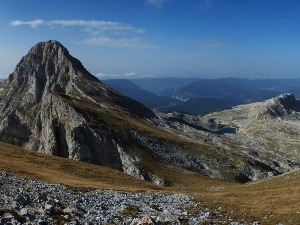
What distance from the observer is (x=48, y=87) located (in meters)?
193

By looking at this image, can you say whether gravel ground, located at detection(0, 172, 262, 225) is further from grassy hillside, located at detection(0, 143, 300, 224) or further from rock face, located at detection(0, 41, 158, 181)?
rock face, located at detection(0, 41, 158, 181)

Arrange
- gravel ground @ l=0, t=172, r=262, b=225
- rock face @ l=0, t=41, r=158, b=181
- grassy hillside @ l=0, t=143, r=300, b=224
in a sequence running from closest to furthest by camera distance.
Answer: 1. gravel ground @ l=0, t=172, r=262, b=225
2. grassy hillside @ l=0, t=143, r=300, b=224
3. rock face @ l=0, t=41, r=158, b=181

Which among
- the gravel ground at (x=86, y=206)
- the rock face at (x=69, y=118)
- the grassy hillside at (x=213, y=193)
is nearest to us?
the gravel ground at (x=86, y=206)

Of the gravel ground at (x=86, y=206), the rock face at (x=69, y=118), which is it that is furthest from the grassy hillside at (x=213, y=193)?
the rock face at (x=69, y=118)

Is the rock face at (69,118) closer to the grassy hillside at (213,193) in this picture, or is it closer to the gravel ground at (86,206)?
the grassy hillside at (213,193)

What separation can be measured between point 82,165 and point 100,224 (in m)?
46.6

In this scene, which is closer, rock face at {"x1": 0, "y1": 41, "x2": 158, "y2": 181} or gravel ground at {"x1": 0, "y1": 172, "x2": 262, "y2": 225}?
gravel ground at {"x1": 0, "y1": 172, "x2": 262, "y2": 225}

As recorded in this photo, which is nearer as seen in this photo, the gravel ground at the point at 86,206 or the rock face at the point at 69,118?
the gravel ground at the point at 86,206

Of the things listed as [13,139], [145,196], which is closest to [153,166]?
[145,196]

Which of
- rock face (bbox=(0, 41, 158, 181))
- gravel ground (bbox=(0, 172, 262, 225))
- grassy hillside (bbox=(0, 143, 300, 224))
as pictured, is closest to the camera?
gravel ground (bbox=(0, 172, 262, 225))

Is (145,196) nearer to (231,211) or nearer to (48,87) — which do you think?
(231,211)

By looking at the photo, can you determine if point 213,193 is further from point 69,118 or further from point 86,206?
point 69,118

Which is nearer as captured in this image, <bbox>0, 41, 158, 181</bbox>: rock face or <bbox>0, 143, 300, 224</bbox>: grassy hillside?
<bbox>0, 143, 300, 224</bbox>: grassy hillside

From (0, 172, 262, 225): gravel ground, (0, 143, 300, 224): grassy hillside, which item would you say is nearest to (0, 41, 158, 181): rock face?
(0, 143, 300, 224): grassy hillside
